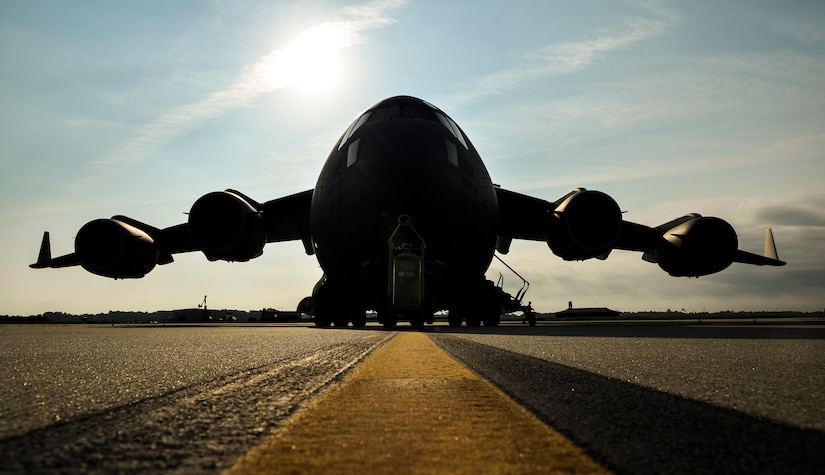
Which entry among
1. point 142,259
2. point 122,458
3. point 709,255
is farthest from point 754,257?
point 122,458

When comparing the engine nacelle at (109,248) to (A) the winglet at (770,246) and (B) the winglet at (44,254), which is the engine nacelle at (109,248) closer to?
(B) the winglet at (44,254)

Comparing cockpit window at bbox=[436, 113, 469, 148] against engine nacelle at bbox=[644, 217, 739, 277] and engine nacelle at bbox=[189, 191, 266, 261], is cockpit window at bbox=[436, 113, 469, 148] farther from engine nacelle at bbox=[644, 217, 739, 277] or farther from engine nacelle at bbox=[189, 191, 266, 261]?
engine nacelle at bbox=[644, 217, 739, 277]

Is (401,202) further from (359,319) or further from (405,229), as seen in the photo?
(359,319)

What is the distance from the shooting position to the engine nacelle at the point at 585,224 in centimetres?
1284

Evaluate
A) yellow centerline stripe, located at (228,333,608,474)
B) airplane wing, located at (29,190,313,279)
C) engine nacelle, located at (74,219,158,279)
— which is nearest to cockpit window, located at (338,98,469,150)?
airplane wing, located at (29,190,313,279)

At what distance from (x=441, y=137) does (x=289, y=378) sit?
892cm

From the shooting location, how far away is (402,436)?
62.0 inches

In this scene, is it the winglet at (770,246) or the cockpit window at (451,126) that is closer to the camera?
the cockpit window at (451,126)

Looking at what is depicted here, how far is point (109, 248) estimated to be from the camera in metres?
14.6

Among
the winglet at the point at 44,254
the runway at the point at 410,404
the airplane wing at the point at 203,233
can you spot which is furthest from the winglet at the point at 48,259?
the runway at the point at 410,404

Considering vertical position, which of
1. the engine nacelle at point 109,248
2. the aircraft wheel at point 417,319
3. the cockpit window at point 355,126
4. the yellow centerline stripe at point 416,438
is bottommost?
the yellow centerline stripe at point 416,438

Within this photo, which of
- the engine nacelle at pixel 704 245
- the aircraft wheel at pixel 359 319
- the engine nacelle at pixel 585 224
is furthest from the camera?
the engine nacelle at pixel 704 245

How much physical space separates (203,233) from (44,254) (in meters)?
10.2

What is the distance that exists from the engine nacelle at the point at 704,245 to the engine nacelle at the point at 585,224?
270 centimetres
